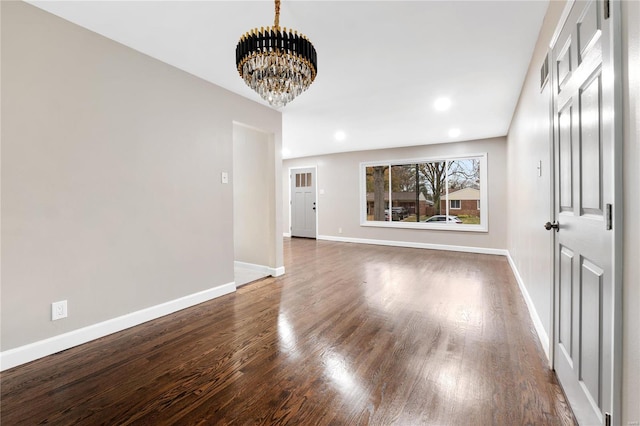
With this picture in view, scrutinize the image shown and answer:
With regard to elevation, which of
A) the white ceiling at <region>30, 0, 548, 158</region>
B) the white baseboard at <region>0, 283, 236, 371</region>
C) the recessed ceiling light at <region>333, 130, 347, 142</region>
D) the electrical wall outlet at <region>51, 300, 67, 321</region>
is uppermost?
the recessed ceiling light at <region>333, 130, 347, 142</region>

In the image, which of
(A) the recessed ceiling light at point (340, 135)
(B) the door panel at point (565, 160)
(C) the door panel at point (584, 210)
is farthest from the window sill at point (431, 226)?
(B) the door panel at point (565, 160)

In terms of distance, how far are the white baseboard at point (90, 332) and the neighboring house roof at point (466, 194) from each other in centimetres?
523

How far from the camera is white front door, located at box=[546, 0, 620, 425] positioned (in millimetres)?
1029

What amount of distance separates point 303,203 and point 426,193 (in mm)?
3350

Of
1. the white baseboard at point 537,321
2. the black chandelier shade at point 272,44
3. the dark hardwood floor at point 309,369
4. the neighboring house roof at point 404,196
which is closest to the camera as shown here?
the dark hardwood floor at point 309,369

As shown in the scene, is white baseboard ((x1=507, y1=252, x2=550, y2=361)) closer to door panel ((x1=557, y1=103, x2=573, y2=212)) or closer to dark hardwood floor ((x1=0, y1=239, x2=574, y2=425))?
dark hardwood floor ((x1=0, y1=239, x2=574, y2=425))

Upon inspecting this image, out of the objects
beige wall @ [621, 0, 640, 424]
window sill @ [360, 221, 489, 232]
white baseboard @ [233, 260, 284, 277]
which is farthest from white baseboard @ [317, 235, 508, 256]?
beige wall @ [621, 0, 640, 424]

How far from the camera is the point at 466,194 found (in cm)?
606

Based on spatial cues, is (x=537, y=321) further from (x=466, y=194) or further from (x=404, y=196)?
(x=404, y=196)

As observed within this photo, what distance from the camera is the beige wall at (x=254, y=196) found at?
4082mm

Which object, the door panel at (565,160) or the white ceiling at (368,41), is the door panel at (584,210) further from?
the white ceiling at (368,41)

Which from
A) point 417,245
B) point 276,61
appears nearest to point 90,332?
point 276,61

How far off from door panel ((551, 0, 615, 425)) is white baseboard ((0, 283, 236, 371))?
3016 millimetres

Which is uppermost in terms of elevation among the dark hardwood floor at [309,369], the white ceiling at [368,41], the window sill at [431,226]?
the white ceiling at [368,41]
